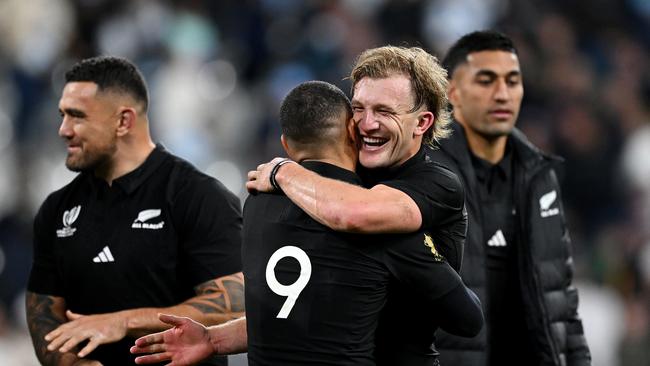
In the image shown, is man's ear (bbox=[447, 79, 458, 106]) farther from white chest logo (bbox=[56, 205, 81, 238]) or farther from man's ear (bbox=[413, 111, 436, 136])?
white chest logo (bbox=[56, 205, 81, 238])

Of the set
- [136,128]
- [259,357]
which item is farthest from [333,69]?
[259,357]

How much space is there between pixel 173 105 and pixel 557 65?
12.5 ft

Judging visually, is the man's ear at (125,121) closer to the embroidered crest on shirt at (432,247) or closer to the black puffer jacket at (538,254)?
the black puffer jacket at (538,254)

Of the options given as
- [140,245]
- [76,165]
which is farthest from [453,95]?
[76,165]

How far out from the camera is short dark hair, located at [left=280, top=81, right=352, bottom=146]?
414 cm

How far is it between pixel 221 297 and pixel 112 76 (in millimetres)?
1193

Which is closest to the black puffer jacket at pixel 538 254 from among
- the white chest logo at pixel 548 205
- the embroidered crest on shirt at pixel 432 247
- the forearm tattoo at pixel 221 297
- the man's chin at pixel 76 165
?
the white chest logo at pixel 548 205

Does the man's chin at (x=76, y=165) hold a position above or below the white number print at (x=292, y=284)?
above

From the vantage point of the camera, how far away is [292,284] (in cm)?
405

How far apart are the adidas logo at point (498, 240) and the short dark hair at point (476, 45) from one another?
3.06 ft

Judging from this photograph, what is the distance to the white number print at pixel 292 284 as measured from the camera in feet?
13.3

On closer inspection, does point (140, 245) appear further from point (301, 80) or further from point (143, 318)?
point (301, 80)

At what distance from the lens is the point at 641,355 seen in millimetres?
9062

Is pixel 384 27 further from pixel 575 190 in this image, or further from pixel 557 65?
pixel 575 190
